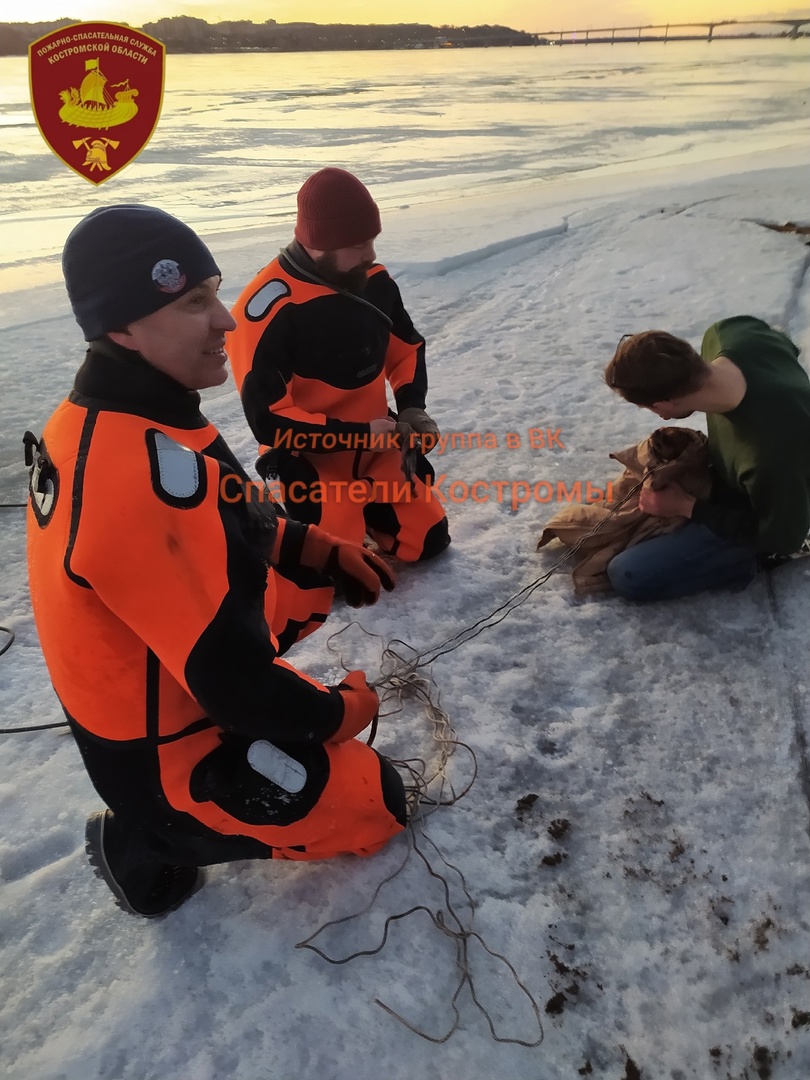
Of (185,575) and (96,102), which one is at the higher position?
(96,102)

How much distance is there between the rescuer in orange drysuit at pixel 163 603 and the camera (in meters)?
1.23

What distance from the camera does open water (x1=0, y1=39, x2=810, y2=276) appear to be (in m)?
12.1

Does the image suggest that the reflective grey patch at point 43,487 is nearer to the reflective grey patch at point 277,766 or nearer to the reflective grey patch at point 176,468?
the reflective grey patch at point 176,468

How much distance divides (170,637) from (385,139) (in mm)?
20353

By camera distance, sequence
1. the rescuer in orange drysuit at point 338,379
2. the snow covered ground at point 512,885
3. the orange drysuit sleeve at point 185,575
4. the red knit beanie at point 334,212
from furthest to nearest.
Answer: the rescuer in orange drysuit at point 338,379
the red knit beanie at point 334,212
the snow covered ground at point 512,885
the orange drysuit sleeve at point 185,575

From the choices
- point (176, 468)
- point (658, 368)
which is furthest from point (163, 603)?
point (658, 368)

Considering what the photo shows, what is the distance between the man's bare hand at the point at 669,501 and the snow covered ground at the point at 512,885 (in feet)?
1.16

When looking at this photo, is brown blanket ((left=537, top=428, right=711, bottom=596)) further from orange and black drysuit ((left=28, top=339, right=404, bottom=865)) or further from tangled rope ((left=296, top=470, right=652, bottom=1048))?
orange and black drysuit ((left=28, top=339, right=404, bottom=865))

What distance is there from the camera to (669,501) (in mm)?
2605

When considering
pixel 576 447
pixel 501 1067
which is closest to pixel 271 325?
pixel 576 447

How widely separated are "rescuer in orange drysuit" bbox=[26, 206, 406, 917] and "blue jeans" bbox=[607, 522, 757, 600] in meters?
1.36

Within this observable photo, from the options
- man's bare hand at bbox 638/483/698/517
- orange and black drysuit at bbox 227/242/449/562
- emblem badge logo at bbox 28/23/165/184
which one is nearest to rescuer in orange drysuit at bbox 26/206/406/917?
Answer: orange and black drysuit at bbox 227/242/449/562

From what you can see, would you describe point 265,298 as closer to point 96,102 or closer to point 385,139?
point 96,102

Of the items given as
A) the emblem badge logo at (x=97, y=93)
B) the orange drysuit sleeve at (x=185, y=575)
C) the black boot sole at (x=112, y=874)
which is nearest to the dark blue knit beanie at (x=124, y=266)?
the orange drysuit sleeve at (x=185, y=575)
